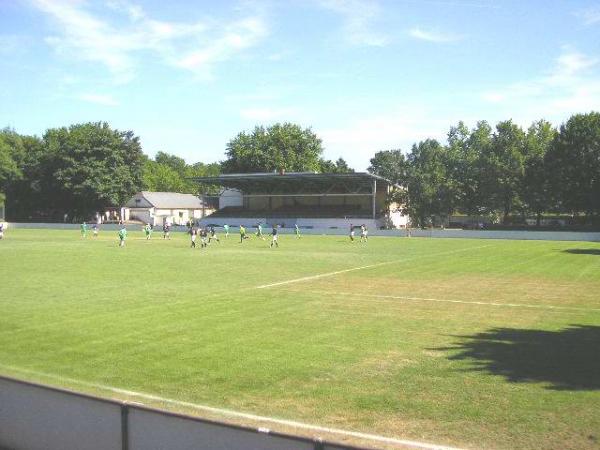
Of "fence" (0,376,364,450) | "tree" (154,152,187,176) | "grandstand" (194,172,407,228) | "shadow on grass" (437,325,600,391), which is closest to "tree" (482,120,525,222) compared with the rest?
"grandstand" (194,172,407,228)

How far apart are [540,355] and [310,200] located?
81.3 meters

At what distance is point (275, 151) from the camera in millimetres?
100688

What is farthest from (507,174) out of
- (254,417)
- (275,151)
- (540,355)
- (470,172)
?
(254,417)

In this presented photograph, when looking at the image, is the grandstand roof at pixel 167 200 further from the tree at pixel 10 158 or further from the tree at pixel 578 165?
the tree at pixel 578 165

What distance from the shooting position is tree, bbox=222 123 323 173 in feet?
331

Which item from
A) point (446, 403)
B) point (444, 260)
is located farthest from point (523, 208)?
point (446, 403)

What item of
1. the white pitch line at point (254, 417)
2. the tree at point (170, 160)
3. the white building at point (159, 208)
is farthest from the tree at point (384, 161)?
the white pitch line at point (254, 417)

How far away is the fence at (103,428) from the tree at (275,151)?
93733mm

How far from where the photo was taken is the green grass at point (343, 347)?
792cm

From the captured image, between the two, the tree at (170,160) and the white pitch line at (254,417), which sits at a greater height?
the tree at (170,160)

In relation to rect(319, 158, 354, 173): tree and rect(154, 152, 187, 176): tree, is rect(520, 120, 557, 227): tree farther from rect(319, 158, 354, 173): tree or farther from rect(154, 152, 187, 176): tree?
rect(154, 152, 187, 176): tree

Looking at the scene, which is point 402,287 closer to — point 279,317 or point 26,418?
point 279,317

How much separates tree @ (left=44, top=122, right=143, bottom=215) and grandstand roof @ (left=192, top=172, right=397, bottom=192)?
14401mm

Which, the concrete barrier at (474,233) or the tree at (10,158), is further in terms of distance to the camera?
the tree at (10,158)
